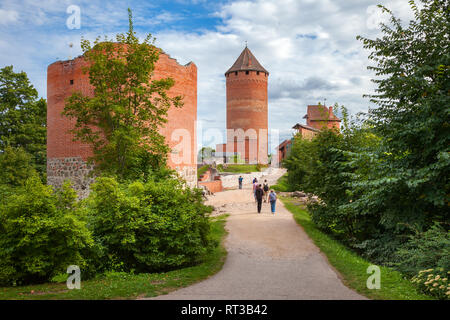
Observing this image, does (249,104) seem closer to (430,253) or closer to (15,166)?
(15,166)

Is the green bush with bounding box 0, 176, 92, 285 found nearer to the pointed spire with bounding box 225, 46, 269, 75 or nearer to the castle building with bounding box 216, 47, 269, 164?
the castle building with bounding box 216, 47, 269, 164

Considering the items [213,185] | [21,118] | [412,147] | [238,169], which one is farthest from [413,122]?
[238,169]

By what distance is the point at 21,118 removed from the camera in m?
30.5

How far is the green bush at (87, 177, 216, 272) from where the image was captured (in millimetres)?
8984

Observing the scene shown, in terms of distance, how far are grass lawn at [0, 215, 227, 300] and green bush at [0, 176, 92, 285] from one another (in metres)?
0.45

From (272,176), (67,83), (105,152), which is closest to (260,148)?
(272,176)

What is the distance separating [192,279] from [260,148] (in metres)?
51.3

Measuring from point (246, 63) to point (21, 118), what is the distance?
35641 millimetres

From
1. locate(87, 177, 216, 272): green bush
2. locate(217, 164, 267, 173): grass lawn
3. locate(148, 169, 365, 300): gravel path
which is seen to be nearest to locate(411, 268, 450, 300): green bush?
locate(148, 169, 365, 300): gravel path

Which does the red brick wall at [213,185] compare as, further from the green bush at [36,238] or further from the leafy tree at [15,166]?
the green bush at [36,238]

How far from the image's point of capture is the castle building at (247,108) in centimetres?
5622

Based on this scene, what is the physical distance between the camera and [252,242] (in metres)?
12.4

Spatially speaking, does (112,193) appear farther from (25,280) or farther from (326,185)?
(326,185)

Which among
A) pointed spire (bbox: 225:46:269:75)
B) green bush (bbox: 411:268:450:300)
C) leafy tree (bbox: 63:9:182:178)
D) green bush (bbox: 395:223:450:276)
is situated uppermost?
pointed spire (bbox: 225:46:269:75)
